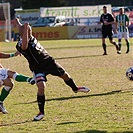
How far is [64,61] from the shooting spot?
1977 centimetres

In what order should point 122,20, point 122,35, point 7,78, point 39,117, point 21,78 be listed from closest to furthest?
point 39,117
point 21,78
point 7,78
point 122,20
point 122,35

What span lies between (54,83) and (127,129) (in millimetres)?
6013

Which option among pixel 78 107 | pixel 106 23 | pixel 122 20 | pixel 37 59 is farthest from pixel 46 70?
pixel 122 20

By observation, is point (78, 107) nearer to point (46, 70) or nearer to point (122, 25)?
point (46, 70)

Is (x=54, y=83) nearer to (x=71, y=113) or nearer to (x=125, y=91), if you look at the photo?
(x=125, y=91)

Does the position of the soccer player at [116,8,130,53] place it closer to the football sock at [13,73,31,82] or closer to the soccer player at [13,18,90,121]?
the football sock at [13,73,31,82]

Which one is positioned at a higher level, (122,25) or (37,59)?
(37,59)

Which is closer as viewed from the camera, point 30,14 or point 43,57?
point 43,57

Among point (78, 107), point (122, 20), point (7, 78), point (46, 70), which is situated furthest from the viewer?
point (122, 20)

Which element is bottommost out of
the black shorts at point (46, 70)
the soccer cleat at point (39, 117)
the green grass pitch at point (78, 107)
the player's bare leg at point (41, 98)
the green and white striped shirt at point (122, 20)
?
the green grass pitch at point (78, 107)

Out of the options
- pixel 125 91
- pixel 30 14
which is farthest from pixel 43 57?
pixel 30 14

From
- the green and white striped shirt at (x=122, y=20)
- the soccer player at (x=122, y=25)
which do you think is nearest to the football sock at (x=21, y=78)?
the soccer player at (x=122, y=25)

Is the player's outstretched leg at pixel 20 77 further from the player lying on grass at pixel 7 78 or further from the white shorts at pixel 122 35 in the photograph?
the white shorts at pixel 122 35

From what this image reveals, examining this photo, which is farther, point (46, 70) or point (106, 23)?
point (106, 23)
